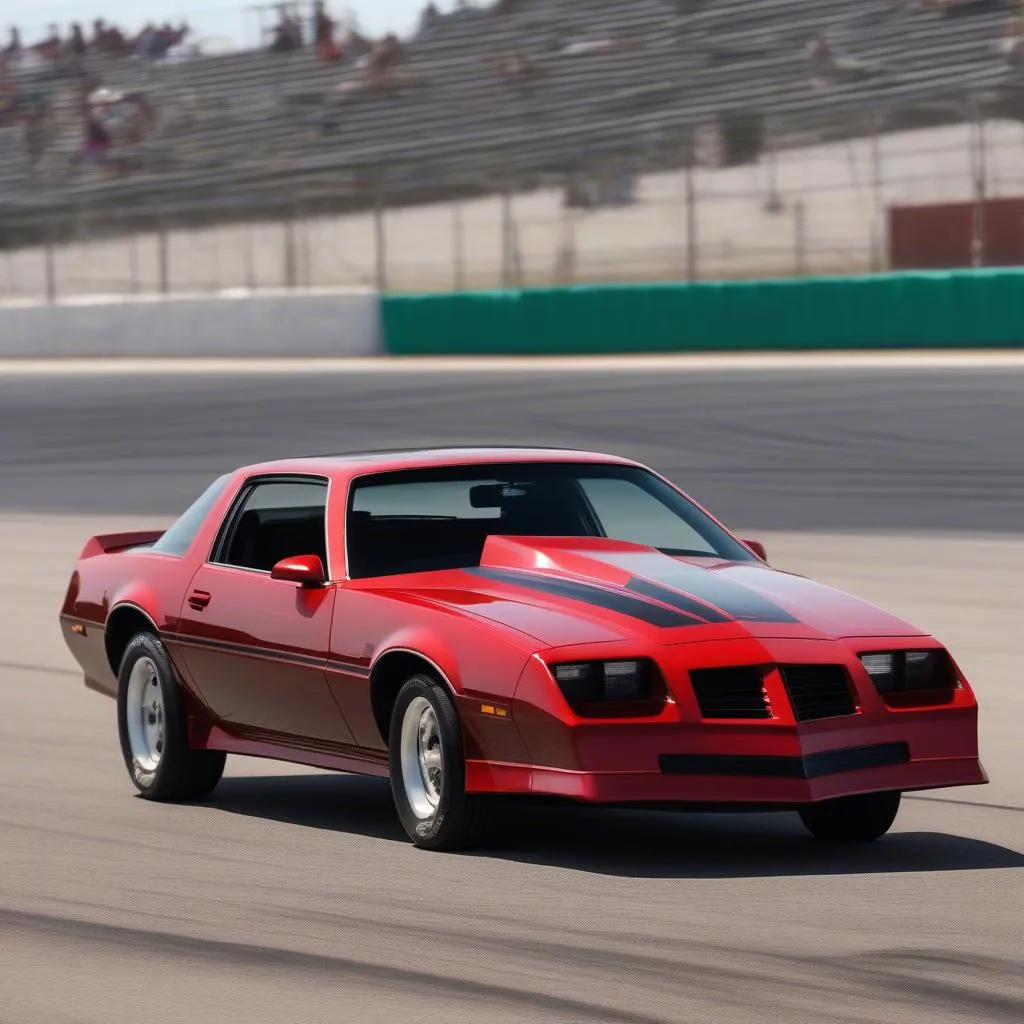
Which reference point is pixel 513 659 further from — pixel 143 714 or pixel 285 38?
pixel 285 38

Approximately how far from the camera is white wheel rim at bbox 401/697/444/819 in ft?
21.4

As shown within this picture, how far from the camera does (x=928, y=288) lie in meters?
29.7

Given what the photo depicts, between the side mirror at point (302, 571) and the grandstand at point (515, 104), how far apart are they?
81.2 feet

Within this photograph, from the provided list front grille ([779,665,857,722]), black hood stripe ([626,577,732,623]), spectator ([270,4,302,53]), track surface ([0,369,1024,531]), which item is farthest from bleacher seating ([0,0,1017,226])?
front grille ([779,665,857,722])

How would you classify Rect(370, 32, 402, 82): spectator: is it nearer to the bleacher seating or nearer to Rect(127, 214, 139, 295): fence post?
the bleacher seating

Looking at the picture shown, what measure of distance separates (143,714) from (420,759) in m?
1.72

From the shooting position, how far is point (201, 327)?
125 feet

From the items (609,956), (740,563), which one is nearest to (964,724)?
(740,563)

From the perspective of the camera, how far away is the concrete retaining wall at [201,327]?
119 feet

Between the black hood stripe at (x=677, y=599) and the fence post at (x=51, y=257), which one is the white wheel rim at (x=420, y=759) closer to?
the black hood stripe at (x=677, y=599)

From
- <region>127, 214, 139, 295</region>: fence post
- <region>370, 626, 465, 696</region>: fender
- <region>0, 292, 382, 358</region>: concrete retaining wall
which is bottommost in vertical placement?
<region>0, 292, 382, 358</region>: concrete retaining wall

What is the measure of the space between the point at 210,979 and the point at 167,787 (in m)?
2.77

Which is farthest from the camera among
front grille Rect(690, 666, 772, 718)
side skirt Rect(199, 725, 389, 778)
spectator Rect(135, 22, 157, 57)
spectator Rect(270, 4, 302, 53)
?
spectator Rect(135, 22, 157, 57)

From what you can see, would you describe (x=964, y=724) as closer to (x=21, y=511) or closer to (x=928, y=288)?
(x=21, y=511)
